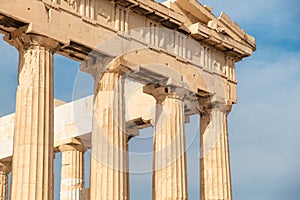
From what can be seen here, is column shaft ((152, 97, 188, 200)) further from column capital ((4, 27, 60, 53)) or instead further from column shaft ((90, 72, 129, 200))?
column capital ((4, 27, 60, 53))

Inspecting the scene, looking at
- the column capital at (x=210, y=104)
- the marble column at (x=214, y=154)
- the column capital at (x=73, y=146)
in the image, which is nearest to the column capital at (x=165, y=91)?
the column capital at (x=210, y=104)

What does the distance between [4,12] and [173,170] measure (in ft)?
34.8

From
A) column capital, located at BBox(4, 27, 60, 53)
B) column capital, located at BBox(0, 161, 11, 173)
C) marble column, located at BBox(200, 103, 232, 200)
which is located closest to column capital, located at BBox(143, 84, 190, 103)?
marble column, located at BBox(200, 103, 232, 200)

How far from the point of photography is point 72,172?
35469 millimetres

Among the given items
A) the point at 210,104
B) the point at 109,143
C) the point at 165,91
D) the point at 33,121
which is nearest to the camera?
the point at 33,121

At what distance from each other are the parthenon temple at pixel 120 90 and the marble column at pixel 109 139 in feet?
0.13

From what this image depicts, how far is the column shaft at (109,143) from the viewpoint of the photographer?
24875mm

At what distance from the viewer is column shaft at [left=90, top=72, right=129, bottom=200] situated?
24.9 m

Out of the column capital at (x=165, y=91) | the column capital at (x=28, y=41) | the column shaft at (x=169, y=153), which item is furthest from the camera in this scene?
the column capital at (x=165, y=91)

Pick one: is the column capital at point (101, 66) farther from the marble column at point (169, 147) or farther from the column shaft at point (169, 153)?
the column shaft at point (169, 153)

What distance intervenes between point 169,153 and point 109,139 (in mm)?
3971

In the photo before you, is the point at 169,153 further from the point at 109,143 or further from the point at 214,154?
the point at 109,143

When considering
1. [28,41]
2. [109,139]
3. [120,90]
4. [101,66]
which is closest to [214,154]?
[120,90]

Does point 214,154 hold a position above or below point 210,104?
below
